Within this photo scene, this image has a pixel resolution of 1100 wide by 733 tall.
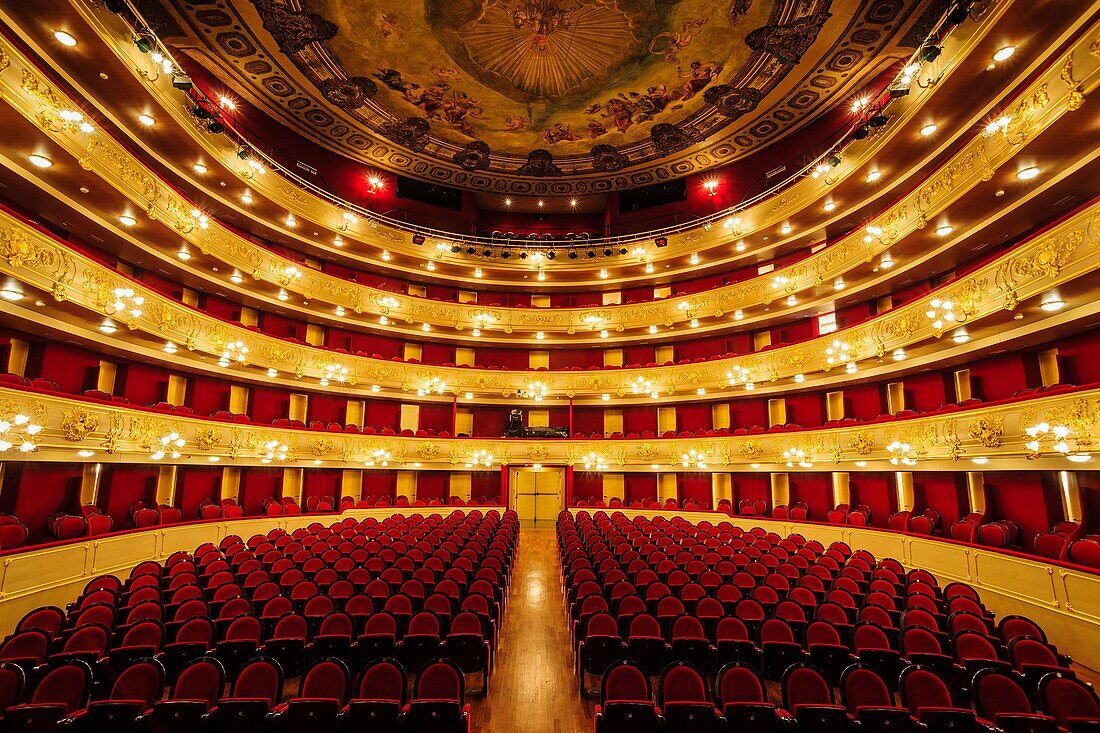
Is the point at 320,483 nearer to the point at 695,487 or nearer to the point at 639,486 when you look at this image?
the point at 639,486

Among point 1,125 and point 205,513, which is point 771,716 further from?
point 205,513

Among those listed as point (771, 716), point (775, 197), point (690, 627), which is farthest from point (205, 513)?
point (775, 197)

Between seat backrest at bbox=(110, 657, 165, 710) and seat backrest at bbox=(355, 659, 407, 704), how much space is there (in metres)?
1.70

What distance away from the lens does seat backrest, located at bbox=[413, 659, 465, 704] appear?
4.46m

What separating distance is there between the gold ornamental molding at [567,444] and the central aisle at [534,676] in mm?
8211

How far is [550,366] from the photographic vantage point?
76.9ft

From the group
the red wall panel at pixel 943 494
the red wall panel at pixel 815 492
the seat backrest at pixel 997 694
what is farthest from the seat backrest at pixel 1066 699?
the red wall panel at pixel 815 492

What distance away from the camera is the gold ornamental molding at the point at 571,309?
7.91 m

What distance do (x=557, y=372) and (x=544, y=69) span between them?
1089 cm

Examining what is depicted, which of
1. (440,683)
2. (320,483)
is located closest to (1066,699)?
(440,683)

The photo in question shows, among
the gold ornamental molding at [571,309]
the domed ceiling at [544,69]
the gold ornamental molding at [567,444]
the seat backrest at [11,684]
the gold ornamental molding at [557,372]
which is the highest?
the domed ceiling at [544,69]

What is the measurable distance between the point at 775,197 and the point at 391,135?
544 inches

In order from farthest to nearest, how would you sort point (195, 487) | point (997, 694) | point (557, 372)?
point (557, 372), point (195, 487), point (997, 694)

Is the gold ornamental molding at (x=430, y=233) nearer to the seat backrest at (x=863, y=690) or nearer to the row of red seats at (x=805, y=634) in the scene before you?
the row of red seats at (x=805, y=634)
